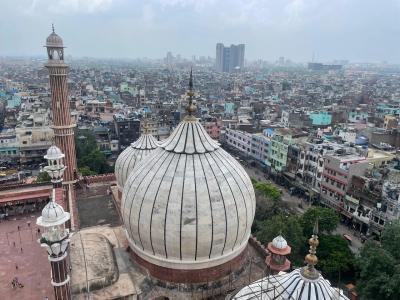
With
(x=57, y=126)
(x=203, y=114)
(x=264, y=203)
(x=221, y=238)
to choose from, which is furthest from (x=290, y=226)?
(x=203, y=114)

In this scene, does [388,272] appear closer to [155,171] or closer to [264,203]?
[264,203]

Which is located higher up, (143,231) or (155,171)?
(155,171)

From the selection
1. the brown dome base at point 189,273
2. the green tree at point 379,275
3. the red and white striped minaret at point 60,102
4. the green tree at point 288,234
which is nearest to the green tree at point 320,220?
the green tree at point 288,234

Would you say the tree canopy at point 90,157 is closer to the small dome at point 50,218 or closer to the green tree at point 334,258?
the green tree at point 334,258

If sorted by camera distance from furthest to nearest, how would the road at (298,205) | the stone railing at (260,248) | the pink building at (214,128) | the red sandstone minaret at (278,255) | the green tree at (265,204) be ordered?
the pink building at (214,128) → the road at (298,205) → the green tree at (265,204) → the stone railing at (260,248) → the red sandstone minaret at (278,255)

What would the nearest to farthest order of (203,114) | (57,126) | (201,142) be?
(201,142) → (57,126) → (203,114)

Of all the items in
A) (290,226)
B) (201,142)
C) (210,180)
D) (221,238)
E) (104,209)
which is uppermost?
(201,142)
